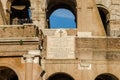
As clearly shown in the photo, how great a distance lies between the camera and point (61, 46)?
32.9 metres

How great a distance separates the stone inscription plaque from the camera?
107ft

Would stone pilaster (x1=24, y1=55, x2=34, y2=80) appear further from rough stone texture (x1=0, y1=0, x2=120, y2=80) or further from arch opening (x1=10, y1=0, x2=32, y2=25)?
arch opening (x1=10, y1=0, x2=32, y2=25)

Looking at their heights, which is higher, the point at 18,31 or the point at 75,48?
the point at 18,31

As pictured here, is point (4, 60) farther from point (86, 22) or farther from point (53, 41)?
point (86, 22)

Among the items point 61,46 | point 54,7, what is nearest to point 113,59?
point 61,46

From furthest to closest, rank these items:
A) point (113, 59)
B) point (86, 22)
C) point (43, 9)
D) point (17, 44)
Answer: point (43, 9) → point (86, 22) → point (113, 59) → point (17, 44)

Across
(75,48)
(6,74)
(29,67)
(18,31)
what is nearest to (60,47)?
(75,48)

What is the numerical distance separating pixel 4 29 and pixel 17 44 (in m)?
1.51

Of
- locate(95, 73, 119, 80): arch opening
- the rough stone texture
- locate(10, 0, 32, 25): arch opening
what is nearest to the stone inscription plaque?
the rough stone texture

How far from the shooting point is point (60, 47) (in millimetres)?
32875

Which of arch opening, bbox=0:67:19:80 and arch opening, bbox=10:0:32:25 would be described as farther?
arch opening, bbox=10:0:32:25

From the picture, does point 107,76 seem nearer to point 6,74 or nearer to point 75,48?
point 75,48

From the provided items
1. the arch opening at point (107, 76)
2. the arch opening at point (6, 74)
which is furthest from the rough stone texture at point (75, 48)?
the arch opening at point (6, 74)

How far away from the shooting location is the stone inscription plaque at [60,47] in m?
32.6
